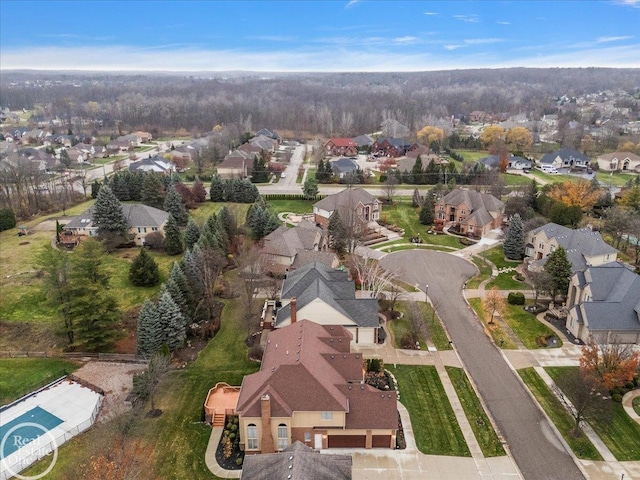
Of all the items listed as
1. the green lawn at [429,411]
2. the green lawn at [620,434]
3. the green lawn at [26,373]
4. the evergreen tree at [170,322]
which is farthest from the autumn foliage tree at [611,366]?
the green lawn at [26,373]

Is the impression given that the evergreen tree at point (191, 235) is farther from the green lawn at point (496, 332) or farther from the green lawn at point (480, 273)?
the green lawn at point (496, 332)

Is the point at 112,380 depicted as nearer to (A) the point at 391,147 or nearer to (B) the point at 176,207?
(B) the point at 176,207

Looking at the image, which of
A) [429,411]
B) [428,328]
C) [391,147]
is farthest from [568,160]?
[429,411]

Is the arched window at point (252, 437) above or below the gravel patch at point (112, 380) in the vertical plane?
above

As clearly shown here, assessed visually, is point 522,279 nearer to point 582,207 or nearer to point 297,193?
point 582,207

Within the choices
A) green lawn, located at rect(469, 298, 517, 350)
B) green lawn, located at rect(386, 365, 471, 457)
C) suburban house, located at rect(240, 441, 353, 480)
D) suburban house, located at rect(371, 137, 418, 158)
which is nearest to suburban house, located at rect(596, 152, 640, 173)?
suburban house, located at rect(371, 137, 418, 158)

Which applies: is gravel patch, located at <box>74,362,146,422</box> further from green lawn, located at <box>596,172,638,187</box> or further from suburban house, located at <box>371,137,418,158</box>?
suburban house, located at <box>371,137,418,158</box>
